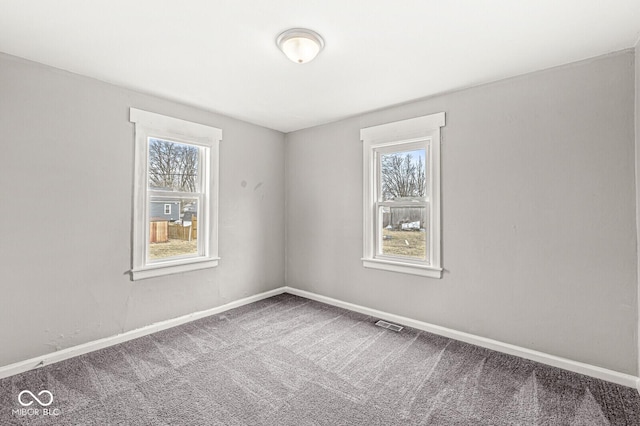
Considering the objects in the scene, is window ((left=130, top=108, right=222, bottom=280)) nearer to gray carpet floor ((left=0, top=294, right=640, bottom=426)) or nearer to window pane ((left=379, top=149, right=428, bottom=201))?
gray carpet floor ((left=0, top=294, right=640, bottom=426))

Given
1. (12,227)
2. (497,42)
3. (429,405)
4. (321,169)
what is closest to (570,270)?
(429,405)

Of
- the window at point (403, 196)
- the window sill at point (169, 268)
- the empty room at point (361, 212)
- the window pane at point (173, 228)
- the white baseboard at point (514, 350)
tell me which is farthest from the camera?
the window pane at point (173, 228)

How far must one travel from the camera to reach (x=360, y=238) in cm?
364

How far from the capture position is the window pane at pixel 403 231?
324 centimetres

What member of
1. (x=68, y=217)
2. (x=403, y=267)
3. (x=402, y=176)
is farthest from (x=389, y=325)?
(x=68, y=217)

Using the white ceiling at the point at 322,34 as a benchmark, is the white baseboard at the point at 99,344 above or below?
below

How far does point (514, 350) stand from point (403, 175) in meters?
1.93

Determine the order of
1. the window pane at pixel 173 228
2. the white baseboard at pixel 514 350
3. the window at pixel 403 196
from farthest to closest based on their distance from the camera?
the window pane at pixel 173 228 → the window at pixel 403 196 → the white baseboard at pixel 514 350

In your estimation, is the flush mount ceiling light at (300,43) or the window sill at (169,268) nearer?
the flush mount ceiling light at (300,43)

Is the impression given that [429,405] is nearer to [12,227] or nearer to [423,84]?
[423,84]

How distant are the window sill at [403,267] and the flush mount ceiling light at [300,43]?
7.30 ft

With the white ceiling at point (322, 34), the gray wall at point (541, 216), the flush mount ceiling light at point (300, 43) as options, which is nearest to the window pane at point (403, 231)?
the gray wall at point (541, 216)

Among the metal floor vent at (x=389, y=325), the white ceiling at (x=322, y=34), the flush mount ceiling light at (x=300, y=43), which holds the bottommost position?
the metal floor vent at (x=389, y=325)

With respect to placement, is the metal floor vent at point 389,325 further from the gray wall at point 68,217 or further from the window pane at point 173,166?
the window pane at point 173,166
